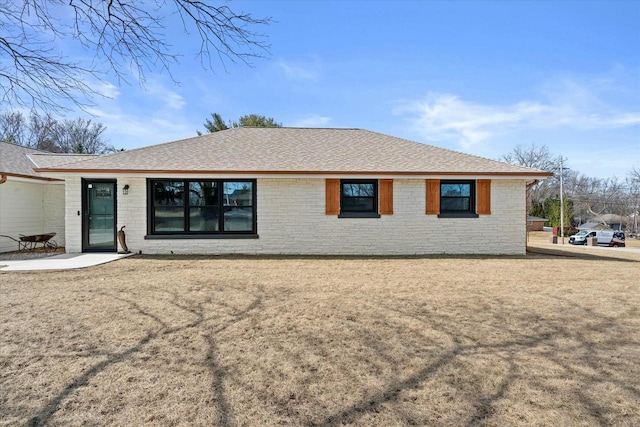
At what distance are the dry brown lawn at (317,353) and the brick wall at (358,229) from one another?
4101 millimetres

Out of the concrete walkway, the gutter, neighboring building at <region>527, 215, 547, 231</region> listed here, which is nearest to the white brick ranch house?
the concrete walkway

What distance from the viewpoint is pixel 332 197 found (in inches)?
421

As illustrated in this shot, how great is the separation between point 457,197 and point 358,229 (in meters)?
3.67

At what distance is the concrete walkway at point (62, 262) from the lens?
7891 millimetres

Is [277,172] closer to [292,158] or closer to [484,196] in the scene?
[292,158]

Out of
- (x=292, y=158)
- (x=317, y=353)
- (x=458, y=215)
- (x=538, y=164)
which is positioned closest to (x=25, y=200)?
(x=292, y=158)

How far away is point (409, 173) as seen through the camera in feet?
34.1

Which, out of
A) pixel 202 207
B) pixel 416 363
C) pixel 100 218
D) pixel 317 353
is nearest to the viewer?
pixel 416 363

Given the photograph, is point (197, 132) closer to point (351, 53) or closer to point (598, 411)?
point (351, 53)

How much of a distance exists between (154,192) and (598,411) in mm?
11221

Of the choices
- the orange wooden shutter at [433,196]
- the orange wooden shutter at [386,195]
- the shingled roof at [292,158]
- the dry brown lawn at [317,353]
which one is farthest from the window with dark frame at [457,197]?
the dry brown lawn at [317,353]

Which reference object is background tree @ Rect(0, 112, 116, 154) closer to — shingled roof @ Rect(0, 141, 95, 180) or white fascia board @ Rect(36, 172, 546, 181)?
shingled roof @ Rect(0, 141, 95, 180)

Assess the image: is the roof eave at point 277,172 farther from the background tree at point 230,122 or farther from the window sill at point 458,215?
the background tree at point 230,122

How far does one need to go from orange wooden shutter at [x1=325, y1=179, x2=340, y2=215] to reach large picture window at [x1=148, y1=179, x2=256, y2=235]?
8.12 feet
